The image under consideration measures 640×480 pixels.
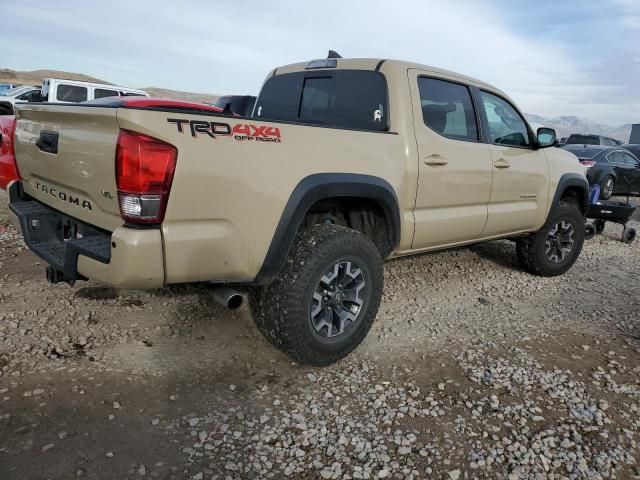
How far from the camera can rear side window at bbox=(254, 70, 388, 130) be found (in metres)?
3.46

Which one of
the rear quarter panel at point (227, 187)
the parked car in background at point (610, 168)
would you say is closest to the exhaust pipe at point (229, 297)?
the rear quarter panel at point (227, 187)

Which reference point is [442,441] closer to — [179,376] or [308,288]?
[308,288]

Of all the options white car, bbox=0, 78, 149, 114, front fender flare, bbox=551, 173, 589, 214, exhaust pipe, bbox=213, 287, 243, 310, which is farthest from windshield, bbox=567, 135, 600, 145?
exhaust pipe, bbox=213, 287, 243, 310

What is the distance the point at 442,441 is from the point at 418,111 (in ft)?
7.12

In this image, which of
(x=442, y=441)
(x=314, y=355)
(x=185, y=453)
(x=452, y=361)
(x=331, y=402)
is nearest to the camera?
(x=185, y=453)

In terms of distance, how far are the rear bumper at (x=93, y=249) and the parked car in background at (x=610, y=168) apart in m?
12.2

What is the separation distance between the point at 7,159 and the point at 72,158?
146 centimetres

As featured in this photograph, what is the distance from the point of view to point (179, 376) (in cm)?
287

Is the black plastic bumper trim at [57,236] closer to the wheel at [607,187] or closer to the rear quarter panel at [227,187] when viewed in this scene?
the rear quarter panel at [227,187]

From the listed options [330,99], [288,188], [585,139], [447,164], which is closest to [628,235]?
[447,164]

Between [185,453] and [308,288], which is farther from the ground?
[308,288]

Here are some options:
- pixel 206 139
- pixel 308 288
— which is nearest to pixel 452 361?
pixel 308 288

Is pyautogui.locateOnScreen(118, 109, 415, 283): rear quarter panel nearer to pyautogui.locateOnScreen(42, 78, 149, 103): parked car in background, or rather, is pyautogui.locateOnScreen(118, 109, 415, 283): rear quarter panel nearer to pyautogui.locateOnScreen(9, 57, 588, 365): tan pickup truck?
pyautogui.locateOnScreen(9, 57, 588, 365): tan pickup truck

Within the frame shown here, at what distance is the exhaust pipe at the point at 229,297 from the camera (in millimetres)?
2639
